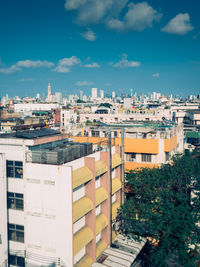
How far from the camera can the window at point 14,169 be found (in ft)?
62.2

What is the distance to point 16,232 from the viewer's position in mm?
19375

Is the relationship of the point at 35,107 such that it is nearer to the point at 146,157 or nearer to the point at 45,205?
the point at 146,157

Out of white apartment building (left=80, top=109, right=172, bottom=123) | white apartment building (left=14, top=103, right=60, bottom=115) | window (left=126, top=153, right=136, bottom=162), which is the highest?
white apartment building (left=14, top=103, right=60, bottom=115)

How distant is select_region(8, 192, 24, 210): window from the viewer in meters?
19.0

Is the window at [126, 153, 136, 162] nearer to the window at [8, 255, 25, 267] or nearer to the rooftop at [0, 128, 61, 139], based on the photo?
the rooftop at [0, 128, 61, 139]

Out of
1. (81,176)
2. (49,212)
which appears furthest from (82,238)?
(81,176)

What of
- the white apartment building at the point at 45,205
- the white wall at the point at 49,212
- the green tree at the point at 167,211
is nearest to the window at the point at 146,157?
the green tree at the point at 167,211

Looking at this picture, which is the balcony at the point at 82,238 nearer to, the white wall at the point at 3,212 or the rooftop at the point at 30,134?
the white wall at the point at 3,212

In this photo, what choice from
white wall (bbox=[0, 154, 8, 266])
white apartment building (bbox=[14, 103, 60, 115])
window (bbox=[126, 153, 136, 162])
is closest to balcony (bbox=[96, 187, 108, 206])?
white wall (bbox=[0, 154, 8, 266])

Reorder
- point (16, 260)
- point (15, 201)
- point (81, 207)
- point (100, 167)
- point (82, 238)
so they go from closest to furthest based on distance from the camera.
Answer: point (81, 207)
point (15, 201)
point (82, 238)
point (16, 260)
point (100, 167)

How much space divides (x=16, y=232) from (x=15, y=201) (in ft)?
7.58

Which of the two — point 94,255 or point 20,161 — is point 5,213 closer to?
point 20,161

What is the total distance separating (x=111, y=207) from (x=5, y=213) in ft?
30.5

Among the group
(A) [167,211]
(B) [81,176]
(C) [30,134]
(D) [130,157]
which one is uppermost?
(C) [30,134]
